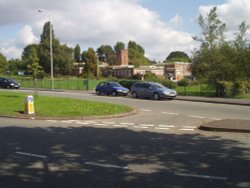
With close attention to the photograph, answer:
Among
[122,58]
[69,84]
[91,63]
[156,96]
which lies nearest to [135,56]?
[122,58]

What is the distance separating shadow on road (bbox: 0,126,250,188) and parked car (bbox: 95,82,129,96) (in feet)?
81.6

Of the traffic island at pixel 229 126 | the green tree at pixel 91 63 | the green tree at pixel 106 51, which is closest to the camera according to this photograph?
the traffic island at pixel 229 126

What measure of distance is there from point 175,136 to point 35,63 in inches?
2574

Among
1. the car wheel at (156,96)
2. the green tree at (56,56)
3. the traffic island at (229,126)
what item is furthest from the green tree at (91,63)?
the traffic island at (229,126)

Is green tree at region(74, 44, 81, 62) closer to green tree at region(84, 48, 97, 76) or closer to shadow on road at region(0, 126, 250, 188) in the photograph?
green tree at region(84, 48, 97, 76)

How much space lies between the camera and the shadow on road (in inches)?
273

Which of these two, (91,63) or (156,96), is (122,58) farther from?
(156,96)

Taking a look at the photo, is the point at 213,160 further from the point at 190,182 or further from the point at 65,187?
the point at 65,187

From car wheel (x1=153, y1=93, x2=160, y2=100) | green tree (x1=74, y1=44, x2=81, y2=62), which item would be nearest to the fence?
car wheel (x1=153, y1=93, x2=160, y2=100)

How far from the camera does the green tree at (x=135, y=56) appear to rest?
151m

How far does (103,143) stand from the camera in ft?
35.8

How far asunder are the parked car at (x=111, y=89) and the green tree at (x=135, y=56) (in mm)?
106324

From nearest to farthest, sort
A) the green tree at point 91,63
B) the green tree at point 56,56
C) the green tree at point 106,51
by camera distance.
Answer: the green tree at point 56,56 < the green tree at point 91,63 < the green tree at point 106,51

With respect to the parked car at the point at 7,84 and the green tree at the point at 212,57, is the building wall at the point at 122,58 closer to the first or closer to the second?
the parked car at the point at 7,84
